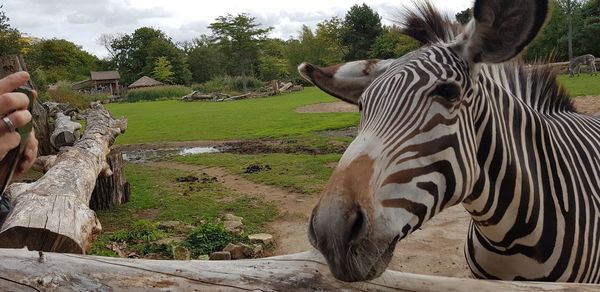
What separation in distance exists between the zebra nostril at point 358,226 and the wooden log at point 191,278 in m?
0.36

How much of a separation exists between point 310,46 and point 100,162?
54.1 metres

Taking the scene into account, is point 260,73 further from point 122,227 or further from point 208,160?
point 122,227

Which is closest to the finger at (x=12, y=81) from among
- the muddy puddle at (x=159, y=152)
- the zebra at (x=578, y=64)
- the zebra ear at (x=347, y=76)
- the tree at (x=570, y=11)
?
the zebra ear at (x=347, y=76)

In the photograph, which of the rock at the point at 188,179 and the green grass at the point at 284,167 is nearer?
the green grass at the point at 284,167

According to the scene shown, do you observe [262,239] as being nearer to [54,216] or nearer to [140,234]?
[140,234]

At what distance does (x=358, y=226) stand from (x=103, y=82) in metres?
75.2

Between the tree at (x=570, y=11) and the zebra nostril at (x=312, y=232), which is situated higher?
the tree at (x=570, y=11)

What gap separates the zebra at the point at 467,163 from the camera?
1703mm

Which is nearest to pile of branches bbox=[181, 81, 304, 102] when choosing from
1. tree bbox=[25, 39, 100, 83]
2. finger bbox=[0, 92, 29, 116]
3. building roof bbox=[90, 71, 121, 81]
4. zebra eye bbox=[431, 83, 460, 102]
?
tree bbox=[25, 39, 100, 83]

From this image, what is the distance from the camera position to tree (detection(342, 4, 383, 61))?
5025cm

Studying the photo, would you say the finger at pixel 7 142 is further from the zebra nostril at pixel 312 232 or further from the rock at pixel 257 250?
the rock at pixel 257 250

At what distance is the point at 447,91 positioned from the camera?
1.95 m

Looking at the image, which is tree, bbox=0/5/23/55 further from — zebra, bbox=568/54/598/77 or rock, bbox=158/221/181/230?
zebra, bbox=568/54/598/77

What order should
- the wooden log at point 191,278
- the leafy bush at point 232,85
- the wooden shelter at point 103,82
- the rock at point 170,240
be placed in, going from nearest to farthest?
the wooden log at point 191,278
the rock at point 170,240
the leafy bush at point 232,85
the wooden shelter at point 103,82
